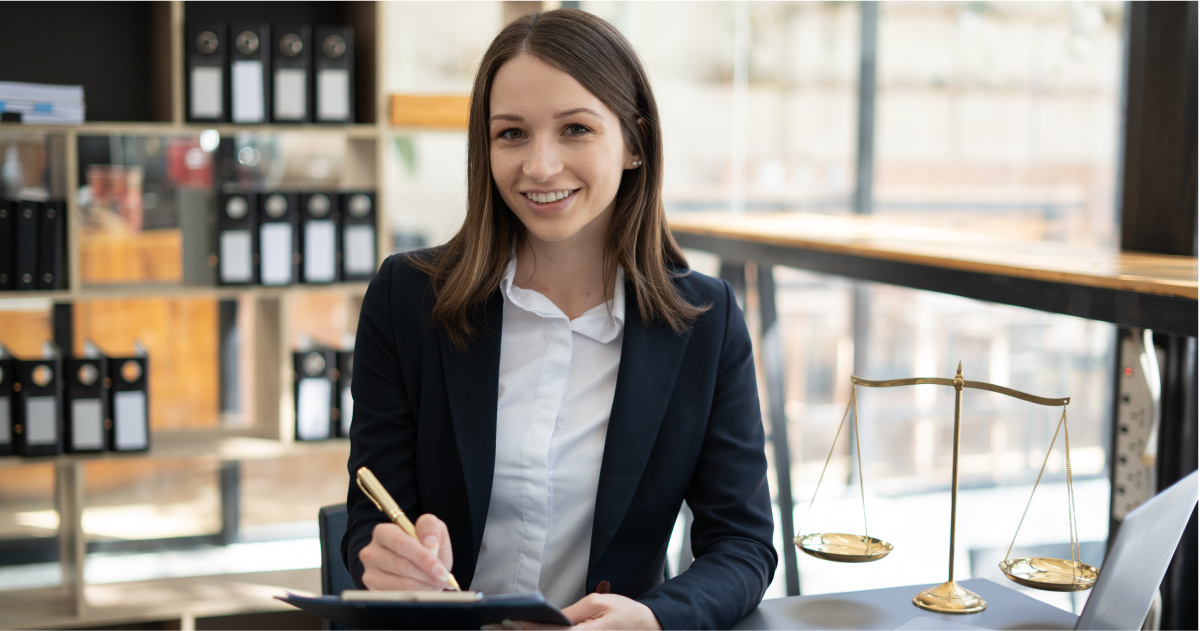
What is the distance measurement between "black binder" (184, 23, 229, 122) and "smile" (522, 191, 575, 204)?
73.1 inches

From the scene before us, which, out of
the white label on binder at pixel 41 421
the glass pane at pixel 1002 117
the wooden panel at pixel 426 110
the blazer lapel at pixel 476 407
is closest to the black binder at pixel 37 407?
the white label on binder at pixel 41 421

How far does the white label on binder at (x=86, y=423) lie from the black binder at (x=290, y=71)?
37.5 inches

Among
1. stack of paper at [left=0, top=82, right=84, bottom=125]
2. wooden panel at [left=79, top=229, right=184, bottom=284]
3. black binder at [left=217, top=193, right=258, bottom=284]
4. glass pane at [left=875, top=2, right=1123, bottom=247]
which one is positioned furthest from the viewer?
glass pane at [left=875, top=2, right=1123, bottom=247]

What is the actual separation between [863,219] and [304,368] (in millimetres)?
2114

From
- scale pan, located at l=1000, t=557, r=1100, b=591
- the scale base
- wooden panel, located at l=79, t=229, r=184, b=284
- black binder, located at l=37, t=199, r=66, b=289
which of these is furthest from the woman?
wooden panel, located at l=79, t=229, r=184, b=284

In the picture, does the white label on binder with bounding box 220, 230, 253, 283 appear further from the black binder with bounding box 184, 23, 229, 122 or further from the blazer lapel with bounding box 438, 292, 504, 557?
the blazer lapel with bounding box 438, 292, 504, 557

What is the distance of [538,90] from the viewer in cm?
139

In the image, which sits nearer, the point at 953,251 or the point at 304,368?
the point at 953,251

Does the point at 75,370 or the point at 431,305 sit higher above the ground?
the point at 431,305

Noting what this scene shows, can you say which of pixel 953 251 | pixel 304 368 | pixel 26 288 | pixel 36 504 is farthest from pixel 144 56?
pixel 953 251

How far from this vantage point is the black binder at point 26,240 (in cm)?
280

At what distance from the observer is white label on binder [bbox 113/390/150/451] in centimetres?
293

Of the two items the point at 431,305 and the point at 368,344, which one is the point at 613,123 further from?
the point at 368,344

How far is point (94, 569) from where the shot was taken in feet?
10.8
